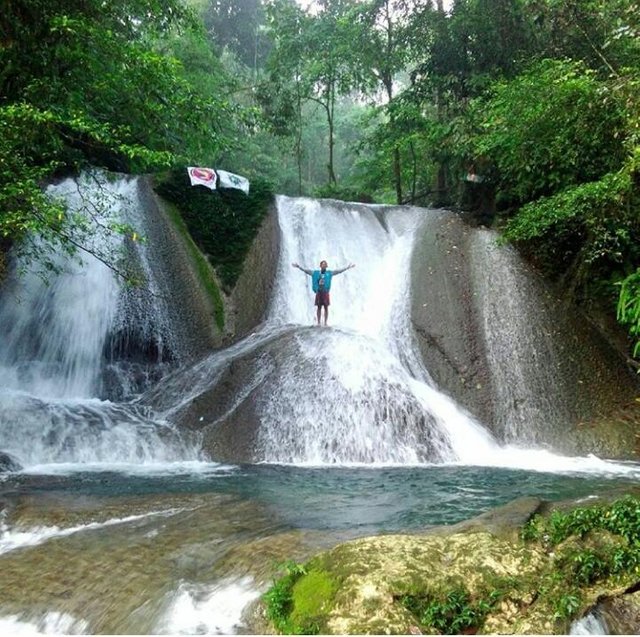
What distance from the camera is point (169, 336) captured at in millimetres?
11430

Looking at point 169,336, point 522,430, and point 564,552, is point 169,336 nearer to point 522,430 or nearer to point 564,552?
point 522,430

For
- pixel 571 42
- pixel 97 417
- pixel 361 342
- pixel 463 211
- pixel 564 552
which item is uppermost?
pixel 571 42

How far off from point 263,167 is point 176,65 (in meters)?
21.6

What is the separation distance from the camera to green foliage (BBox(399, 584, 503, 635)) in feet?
9.59

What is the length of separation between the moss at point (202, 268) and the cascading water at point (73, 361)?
884 millimetres

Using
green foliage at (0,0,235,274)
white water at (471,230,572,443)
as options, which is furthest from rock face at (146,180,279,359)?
white water at (471,230,572,443)

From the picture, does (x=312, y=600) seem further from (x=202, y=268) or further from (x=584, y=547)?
(x=202, y=268)

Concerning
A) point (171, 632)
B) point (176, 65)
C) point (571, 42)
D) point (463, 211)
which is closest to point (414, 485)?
point (171, 632)

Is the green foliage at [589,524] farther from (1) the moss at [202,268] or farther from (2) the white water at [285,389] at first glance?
(1) the moss at [202,268]

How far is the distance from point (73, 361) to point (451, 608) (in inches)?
379

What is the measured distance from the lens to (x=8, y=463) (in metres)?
7.44

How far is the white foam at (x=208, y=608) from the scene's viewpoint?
10.7 feet

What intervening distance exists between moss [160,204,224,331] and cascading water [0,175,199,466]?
88 centimetres

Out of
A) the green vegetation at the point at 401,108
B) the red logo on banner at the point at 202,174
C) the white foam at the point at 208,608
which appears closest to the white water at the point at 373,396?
the green vegetation at the point at 401,108
